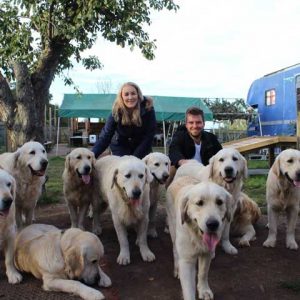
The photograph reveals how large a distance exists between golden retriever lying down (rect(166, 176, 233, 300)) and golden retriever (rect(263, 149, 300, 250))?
1.57m

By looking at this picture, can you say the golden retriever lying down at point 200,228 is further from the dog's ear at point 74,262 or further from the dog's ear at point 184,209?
the dog's ear at point 74,262

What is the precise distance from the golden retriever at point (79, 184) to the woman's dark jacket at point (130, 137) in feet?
2.19

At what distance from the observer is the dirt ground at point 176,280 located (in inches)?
139

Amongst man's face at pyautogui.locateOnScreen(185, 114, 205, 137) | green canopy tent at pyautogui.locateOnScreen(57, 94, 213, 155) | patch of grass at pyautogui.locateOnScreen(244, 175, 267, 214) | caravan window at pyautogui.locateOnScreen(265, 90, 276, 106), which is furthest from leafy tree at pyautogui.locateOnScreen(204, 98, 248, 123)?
man's face at pyautogui.locateOnScreen(185, 114, 205, 137)

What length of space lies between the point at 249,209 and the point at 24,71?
15.3 feet

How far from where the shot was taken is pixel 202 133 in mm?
5953

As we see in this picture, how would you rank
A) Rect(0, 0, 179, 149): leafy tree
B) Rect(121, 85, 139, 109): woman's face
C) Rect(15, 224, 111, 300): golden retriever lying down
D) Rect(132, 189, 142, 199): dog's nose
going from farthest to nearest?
1. Rect(0, 0, 179, 149): leafy tree
2. Rect(121, 85, 139, 109): woman's face
3. Rect(132, 189, 142, 199): dog's nose
4. Rect(15, 224, 111, 300): golden retriever lying down

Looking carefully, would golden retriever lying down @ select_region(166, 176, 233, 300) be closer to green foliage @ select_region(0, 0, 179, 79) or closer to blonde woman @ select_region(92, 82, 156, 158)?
blonde woman @ select_region(92, 82, 156, 158)

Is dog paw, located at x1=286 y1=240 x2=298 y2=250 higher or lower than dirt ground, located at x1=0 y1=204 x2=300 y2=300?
higher

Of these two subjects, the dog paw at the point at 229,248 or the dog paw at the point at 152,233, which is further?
the dog paw at the point at 152,233

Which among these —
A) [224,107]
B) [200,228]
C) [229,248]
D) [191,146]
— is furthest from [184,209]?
[224,107]

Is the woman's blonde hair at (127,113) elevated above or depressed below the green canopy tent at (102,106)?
below

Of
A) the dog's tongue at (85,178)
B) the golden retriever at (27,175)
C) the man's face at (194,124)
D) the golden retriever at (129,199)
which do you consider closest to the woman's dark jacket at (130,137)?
the man's face at (194,124)

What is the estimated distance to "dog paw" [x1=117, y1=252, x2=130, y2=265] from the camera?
428 cm
